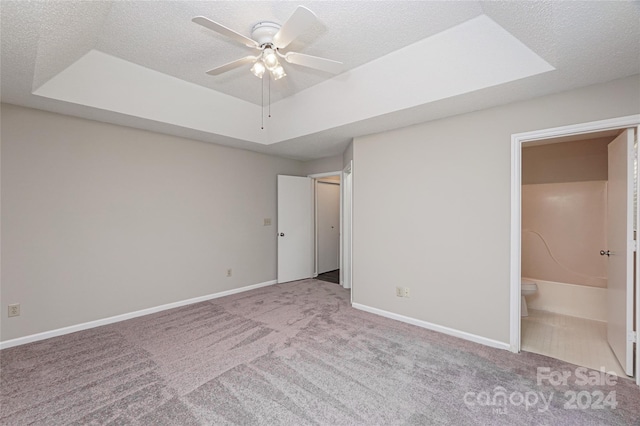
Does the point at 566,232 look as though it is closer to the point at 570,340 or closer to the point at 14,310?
the point at 570,340

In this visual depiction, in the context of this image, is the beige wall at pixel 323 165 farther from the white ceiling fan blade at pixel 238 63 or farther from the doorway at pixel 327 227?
the white ceiling fan blade at pixel 238 63

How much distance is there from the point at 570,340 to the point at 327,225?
13.9 ft

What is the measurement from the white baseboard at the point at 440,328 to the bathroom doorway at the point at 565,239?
1.20 feet

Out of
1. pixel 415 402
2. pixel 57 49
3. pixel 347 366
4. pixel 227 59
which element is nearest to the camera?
pixel 415 402

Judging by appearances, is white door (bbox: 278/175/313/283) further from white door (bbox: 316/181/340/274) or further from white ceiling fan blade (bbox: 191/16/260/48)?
white ceiling fan blade (bbox: 191/16/260/48)

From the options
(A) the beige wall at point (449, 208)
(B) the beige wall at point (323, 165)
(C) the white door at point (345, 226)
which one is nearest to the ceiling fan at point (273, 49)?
(A) the beige wall at point (449, 208)

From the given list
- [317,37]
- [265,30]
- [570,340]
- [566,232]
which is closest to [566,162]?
[566,232]

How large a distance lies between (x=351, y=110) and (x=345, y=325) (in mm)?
2497

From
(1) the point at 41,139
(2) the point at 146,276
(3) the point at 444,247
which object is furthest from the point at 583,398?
(1) the point at 41,139

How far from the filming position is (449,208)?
295 centimetres

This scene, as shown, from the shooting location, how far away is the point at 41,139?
9.25ft

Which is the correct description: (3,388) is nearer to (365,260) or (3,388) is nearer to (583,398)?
(365,260)

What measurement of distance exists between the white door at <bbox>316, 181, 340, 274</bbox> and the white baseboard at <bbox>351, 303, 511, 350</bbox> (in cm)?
228

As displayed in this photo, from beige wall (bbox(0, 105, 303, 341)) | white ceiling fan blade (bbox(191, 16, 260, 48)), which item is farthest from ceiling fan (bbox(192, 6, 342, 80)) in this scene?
beige wall (bbox(0, 105, 303, 341))
